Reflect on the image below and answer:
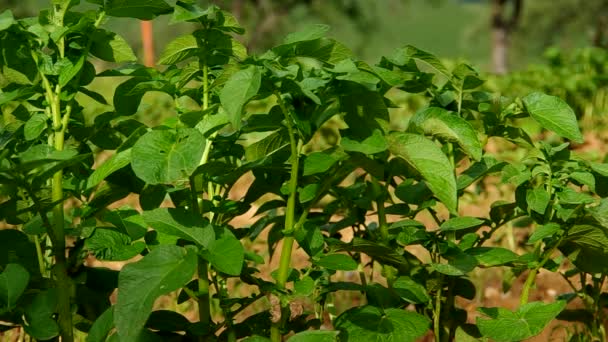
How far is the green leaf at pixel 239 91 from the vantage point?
3.70 ft

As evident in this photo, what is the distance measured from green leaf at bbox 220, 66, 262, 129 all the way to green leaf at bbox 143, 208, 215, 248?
19cm

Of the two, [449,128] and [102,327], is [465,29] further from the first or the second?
[102,327]

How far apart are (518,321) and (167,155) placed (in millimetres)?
629

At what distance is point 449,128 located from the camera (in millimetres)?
1332

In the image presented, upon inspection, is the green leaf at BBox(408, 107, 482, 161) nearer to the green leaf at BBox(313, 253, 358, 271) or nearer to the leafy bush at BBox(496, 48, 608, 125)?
the green leaf at BBox(313, 253, 358, 271)

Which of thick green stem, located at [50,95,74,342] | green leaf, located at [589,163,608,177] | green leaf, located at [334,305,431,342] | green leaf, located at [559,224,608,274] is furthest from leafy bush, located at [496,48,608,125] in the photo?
thick green stem, located at [50,95,74,342]

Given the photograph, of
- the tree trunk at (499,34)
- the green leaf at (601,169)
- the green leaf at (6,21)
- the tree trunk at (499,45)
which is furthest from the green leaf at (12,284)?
the tree trunk at (499,45)

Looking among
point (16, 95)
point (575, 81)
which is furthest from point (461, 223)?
point (575, 81)

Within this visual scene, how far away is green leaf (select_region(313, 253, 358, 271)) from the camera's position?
4.22ft

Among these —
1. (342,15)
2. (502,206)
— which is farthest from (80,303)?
(342,15)

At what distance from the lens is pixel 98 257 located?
130cm

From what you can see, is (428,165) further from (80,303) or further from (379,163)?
(80,303)

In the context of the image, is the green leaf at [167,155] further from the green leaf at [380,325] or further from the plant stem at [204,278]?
the green leaf at [380,325]

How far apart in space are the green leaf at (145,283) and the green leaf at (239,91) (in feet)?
0.66
